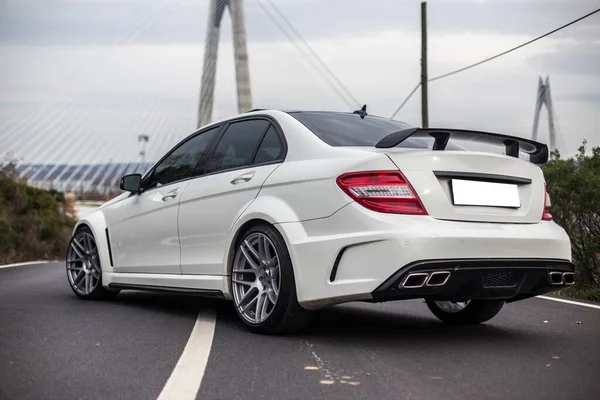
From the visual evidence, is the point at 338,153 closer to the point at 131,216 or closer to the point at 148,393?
the point at 148,393

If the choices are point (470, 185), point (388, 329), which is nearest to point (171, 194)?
point (388, 329)

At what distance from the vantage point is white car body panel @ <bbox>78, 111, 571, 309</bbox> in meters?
4.71

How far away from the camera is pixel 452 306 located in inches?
245

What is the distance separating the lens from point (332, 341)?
5.21m

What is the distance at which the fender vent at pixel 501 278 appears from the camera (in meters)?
4.85

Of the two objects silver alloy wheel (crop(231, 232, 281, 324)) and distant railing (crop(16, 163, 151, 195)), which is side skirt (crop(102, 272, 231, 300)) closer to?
silver alloy wheel (crop(231, 232, 281, 324))

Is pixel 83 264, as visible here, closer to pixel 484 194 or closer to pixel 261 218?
pixel 261 218

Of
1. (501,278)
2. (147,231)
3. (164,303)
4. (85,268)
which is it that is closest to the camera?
(501,278)

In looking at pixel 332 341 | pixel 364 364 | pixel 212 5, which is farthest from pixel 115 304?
pixel 212 5

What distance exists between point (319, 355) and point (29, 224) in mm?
23420

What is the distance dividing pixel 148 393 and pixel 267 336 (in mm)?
1683

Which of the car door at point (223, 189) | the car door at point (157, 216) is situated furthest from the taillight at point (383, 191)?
the car door at point (157, 216)

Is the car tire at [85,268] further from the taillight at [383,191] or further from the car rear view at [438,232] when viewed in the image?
the taillight at [383,191]

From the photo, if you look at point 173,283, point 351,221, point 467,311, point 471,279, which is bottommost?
point 467,311
